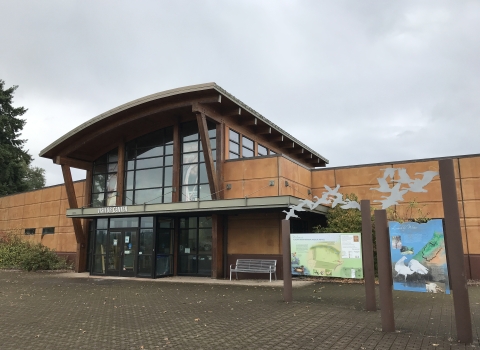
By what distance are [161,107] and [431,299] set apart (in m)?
12.5

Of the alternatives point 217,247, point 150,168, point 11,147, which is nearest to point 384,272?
point 217,247

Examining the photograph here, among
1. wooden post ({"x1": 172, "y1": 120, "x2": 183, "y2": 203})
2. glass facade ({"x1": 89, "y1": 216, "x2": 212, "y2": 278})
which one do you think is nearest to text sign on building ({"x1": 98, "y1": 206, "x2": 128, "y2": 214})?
glass facade ({"x1": 89, "y1": 216, "x2": 212, "y2": 278})

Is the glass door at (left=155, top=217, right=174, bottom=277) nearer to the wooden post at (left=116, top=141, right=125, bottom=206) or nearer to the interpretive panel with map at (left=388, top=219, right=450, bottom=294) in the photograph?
the wooden post at (left=116, top=141, right=125, bottom=206)

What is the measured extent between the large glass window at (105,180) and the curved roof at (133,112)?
0.98 m

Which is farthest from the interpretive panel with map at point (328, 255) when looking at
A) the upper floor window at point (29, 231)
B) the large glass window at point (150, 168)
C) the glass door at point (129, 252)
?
the upper floor window at point (29, 231)

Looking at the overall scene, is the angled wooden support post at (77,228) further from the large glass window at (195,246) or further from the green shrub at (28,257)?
the large glass window at (195,246)

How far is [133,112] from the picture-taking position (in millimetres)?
17844

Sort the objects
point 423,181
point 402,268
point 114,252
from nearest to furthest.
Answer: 1. point 423,181
2. point 402,268
3. point 114,252

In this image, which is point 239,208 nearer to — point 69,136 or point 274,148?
point 274,148

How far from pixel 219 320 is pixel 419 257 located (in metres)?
3.99

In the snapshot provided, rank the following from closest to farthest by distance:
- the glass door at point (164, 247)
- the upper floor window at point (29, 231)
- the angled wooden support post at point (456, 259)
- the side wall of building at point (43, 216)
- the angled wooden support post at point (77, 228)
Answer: the angled wooden support post at point (456, 259) → the glass door at point (164, 247) → the angled wooden support post at point (77, 228) → the side wall of building at point (43, 216) → the upper floor window at point (29, 231)

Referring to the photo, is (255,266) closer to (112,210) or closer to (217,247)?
(217,247)

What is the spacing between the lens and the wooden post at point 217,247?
16281 mm

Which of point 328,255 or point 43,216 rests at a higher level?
point 43,216
